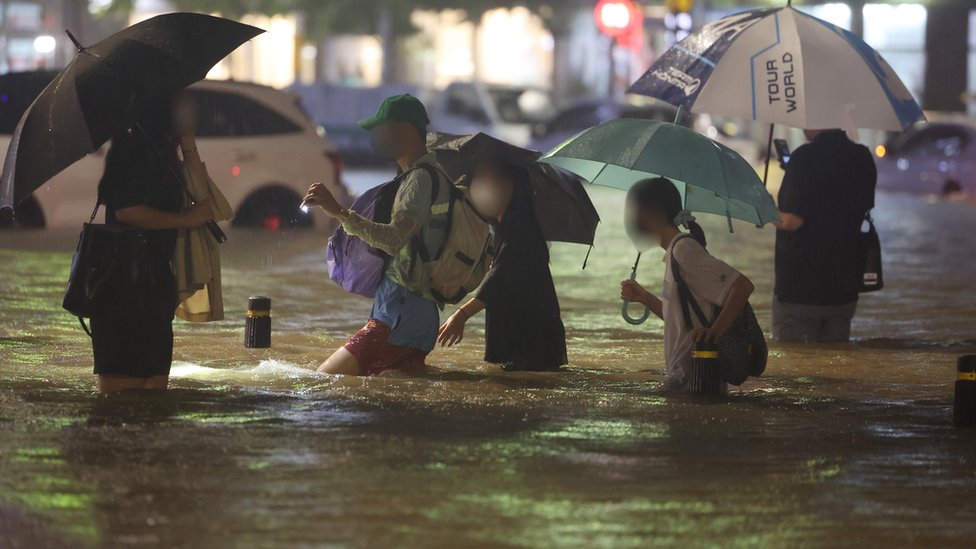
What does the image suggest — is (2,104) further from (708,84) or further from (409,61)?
(409,61)

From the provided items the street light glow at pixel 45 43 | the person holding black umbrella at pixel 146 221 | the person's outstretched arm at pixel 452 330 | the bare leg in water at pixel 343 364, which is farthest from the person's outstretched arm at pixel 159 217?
the street light glow at pixel 45 43

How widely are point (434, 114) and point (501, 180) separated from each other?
27375mm

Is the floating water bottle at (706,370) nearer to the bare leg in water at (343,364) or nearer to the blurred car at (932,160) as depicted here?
the bare leg in water at (343,364)

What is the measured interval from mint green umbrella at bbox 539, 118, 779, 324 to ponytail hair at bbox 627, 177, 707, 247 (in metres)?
0.07

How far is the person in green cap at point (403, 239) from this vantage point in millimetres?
8445

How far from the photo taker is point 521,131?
3503 cm

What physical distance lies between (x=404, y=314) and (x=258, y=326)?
2049 mm

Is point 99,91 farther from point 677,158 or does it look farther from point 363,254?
point 677,158

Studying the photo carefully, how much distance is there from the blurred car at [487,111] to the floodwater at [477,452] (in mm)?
23613

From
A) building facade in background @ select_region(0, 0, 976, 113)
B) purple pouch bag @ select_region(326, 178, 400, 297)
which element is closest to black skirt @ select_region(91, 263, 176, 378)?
purple pouch bag @ select_region(326, 178, 400, 297)

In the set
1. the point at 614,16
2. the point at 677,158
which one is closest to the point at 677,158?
the point at 677,158

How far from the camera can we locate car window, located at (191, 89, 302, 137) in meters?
18.3

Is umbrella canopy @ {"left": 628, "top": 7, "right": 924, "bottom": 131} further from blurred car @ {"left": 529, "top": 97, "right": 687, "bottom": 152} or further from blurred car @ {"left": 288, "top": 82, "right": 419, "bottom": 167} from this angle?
blurred car @ {"left": 288, "top": 82, "right": 419, "bottom": 167}

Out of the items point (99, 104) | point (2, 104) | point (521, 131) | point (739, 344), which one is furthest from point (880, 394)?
point (521, 131)
